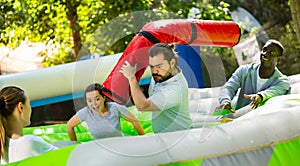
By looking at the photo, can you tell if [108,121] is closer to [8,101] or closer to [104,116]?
[104,116]

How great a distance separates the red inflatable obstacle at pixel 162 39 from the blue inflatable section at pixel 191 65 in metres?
0.07

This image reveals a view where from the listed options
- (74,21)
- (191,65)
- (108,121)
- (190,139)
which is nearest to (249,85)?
(191,65)

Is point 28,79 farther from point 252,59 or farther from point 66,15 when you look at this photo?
point 252,59

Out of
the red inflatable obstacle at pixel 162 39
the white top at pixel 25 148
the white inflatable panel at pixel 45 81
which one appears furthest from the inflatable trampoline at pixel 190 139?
the white inflatable panel at pixel 45 81

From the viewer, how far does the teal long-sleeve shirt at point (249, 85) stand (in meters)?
3.00

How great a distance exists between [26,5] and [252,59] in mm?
2316

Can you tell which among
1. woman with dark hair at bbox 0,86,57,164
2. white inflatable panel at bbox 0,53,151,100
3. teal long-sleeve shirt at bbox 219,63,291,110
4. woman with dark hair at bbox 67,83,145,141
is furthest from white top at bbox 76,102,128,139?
white inflatable panel at bbox 0,53,151,100

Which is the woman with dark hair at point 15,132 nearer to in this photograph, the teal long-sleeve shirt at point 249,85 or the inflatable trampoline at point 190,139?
the inflatable trampoline at point 190,139

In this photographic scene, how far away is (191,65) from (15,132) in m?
0.97

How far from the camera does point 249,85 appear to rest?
10.2ft

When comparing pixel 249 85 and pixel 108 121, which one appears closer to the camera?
pixel 108 121

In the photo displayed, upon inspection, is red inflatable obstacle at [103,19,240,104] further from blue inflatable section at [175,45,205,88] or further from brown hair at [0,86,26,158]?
brown hair at [0,86,26,158]

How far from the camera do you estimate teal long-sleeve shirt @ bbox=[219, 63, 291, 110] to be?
3.00m

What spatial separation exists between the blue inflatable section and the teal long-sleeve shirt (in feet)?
0.50
